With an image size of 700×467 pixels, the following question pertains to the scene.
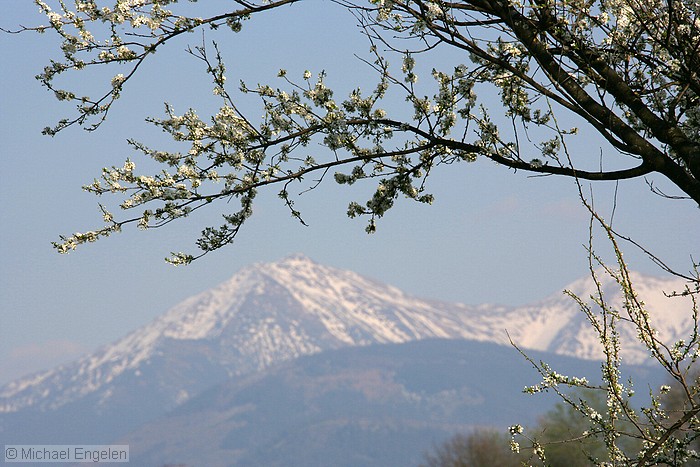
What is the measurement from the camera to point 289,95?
695 centimetres

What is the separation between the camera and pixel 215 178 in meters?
6.64

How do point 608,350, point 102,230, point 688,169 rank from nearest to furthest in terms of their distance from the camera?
1. point 608,350
2. point 688,169
3. point 102,230

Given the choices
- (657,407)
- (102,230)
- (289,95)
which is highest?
(289,95)

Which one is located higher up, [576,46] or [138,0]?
[138,0]

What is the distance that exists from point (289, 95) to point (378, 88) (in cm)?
68

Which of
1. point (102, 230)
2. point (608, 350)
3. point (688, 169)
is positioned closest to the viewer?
point (608, 350)

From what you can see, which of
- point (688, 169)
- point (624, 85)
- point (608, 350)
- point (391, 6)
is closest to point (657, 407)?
point (608, 350)

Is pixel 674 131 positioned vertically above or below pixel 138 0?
below

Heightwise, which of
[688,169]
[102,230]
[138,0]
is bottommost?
[688,169]

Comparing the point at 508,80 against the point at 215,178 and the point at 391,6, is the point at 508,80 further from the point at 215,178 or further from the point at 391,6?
the point at 215,178

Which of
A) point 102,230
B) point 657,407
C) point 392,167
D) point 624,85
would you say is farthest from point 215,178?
point 657,407

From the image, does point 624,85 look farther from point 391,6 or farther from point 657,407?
point 657,407

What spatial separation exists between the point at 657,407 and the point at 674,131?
1814 mm

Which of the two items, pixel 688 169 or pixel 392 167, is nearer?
pixel 688 169
